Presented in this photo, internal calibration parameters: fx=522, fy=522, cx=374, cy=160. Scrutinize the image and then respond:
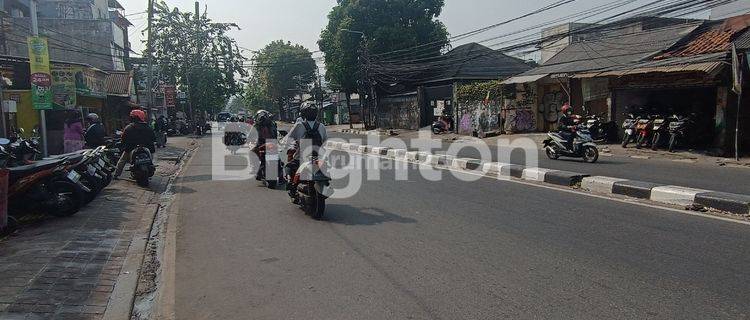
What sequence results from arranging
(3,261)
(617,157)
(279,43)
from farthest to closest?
(279,43), (617,157), (3,261)

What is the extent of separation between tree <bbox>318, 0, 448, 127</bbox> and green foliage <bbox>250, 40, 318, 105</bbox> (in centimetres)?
3234

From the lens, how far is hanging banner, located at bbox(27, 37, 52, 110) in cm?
1062

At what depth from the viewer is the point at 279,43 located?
257 feet

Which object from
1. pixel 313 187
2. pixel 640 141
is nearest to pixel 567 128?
pixel 640 141

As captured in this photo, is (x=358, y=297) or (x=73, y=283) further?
(x=73, y=283)

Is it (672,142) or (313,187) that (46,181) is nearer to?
(313,187)

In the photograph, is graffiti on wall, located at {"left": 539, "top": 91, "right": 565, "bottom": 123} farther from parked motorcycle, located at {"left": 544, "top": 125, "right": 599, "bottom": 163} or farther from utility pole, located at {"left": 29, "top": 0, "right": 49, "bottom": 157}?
utility pole, located at {"left": 29, "top": 0, "right": 49, "bottom": 157}

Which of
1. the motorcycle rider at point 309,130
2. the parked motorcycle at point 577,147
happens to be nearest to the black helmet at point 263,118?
the motorcycle rider at point 309,130

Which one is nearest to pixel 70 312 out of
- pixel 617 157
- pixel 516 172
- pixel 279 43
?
pixel 516 172

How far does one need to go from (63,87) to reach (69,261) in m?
13.9

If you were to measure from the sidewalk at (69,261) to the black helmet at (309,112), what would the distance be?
2.77 meters

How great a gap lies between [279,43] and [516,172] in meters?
71.0

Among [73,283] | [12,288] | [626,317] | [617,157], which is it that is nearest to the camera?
[626,317]

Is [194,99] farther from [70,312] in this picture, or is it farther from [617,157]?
[70,312]
